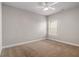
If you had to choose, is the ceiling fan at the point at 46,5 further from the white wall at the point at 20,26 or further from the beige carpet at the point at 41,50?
the beige carpet at the point at 41,50

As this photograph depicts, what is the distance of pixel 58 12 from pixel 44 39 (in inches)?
27.9

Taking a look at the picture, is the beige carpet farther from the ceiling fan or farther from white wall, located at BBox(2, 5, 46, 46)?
the ceiling fan

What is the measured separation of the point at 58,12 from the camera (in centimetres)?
154

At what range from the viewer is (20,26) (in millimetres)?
1409

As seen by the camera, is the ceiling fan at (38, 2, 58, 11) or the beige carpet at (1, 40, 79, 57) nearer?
the ceiling fan at (38, 2, 58, 11)

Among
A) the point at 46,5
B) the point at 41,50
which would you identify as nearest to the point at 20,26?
the point at 46,5

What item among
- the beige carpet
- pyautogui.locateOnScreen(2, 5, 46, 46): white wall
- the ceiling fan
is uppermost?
the ceiling fan

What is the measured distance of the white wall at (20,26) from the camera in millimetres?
1407

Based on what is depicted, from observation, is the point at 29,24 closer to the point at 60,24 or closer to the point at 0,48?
the point at 60,24

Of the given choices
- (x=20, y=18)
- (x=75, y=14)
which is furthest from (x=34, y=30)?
(x=75, y=14)

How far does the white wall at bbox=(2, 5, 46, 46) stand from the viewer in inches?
55.4

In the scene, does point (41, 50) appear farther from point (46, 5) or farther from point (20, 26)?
point (46, 5)

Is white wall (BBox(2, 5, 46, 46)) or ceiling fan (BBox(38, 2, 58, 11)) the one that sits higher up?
ceiling fan (BBox(38, 2, 58, 11))

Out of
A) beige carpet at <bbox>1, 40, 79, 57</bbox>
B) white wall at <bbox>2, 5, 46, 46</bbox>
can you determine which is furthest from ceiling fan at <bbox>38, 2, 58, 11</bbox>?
beige carpet at <bbox>1, 40, 79, 57</bbox>
